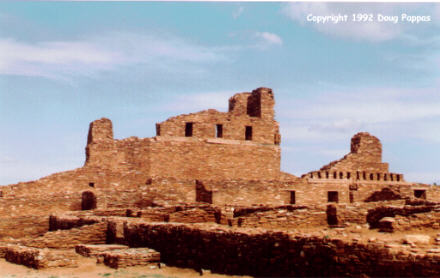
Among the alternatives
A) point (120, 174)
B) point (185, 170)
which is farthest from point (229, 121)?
point (120, 174)

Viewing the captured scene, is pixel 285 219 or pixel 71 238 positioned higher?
pixel 285 219

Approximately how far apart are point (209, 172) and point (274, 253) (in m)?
18.7

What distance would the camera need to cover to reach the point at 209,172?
2817 centimetres

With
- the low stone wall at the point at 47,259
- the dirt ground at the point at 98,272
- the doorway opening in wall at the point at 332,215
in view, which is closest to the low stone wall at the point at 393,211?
the doorway opening in wall at the point at 332,215

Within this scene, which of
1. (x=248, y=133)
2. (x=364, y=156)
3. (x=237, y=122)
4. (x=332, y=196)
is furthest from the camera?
(x=364, y=156)

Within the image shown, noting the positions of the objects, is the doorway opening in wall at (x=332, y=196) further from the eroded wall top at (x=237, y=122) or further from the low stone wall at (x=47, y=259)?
the low stone wall at (x=47, y=259)

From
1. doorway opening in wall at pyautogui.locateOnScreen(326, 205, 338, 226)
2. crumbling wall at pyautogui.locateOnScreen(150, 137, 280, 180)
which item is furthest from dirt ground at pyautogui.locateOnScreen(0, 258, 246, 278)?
crumbling wall at pyautogui.locateOnScreen(150, 137, 280, 180)

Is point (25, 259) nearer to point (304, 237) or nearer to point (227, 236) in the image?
point (227, 236)

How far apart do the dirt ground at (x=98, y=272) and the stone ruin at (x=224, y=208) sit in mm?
240

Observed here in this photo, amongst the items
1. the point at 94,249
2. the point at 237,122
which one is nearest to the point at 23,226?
the point at 94,249

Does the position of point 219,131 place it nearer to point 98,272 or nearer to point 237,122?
point 237,122

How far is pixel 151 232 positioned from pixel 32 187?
13.1 m

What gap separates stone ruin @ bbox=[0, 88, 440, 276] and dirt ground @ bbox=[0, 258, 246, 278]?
240mm

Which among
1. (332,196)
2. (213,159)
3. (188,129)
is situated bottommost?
(332,196)
